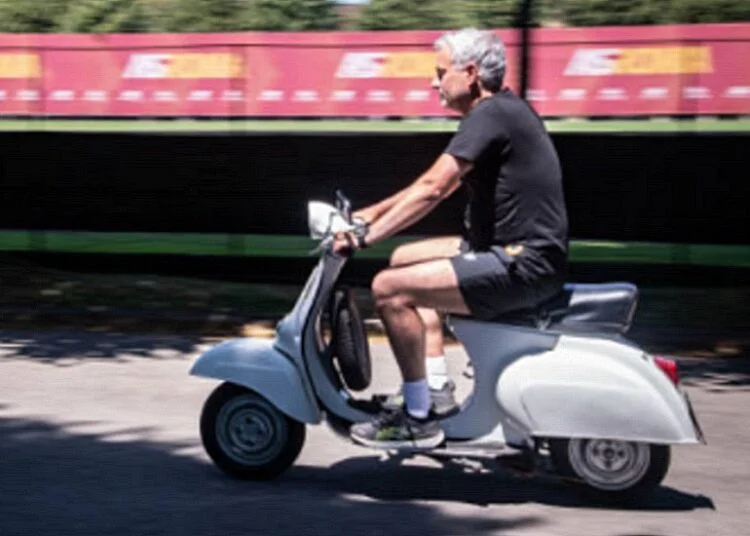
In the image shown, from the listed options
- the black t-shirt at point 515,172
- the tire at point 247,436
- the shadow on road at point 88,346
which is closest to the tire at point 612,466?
the black t-shirt at point 515,172

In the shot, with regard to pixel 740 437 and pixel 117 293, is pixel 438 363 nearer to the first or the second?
pixel 740 437

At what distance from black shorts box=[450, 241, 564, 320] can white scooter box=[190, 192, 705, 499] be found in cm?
10

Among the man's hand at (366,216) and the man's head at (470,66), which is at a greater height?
the man's head at (470,66)

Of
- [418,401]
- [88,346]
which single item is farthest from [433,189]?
[88,346]

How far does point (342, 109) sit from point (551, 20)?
956 cm

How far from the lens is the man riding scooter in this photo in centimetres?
632

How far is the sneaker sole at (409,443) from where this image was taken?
641 cm

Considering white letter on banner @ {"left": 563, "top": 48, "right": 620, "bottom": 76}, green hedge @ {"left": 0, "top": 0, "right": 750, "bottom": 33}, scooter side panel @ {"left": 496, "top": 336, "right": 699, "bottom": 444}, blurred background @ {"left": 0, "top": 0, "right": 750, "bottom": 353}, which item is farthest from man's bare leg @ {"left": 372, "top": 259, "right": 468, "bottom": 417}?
white letter on banner @ {"left": 563, "top": 48, "right": 620, "bottom": 76}

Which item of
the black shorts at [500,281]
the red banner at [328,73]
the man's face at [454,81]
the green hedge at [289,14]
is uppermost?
the green hedge at [289,14]

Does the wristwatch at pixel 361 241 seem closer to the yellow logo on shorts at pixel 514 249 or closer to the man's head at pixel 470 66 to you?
the yellow logo on shorts at pixel 514 249

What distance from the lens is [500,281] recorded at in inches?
248

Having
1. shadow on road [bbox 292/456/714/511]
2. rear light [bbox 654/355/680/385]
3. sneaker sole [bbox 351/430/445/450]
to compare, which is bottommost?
shadow on road [bbox 292/456/714/511]

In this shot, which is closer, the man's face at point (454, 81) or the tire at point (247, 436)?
the man's face at point (454, 81)

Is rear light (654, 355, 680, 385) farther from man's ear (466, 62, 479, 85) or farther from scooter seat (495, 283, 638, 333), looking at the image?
man's ear (466, 62, 479, 85)
